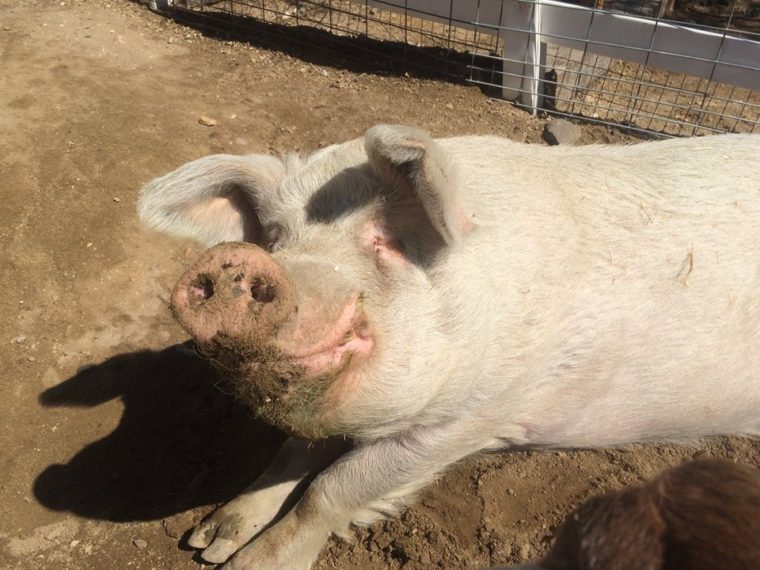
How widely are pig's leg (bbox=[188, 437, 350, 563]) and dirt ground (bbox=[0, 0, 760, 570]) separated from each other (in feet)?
0.36

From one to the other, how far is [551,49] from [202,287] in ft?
19.7

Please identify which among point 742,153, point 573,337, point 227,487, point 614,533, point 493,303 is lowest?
point 227,487

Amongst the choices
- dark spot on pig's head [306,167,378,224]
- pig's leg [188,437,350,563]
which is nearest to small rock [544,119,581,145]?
pig's leg [188,437,350,563]

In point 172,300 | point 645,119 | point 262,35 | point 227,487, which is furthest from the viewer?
point 262,35

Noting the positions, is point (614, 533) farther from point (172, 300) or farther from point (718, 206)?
point (718, 206)

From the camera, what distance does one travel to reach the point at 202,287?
2.09 m

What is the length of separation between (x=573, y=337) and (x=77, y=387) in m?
2.61

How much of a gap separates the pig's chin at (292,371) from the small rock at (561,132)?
160 inches

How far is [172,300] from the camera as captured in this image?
2.09 metres

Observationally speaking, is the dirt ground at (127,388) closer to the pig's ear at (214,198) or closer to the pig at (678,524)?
the pig's ear at (214,198)

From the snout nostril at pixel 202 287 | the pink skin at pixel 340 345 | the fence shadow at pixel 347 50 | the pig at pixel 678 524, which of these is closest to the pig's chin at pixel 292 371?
the pink skin at pixel 340 345

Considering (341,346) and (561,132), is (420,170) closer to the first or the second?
(341,346)

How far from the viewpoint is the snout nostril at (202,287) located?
2076 millimetres

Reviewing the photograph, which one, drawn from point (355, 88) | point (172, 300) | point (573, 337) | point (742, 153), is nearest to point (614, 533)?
point (172, 300)
